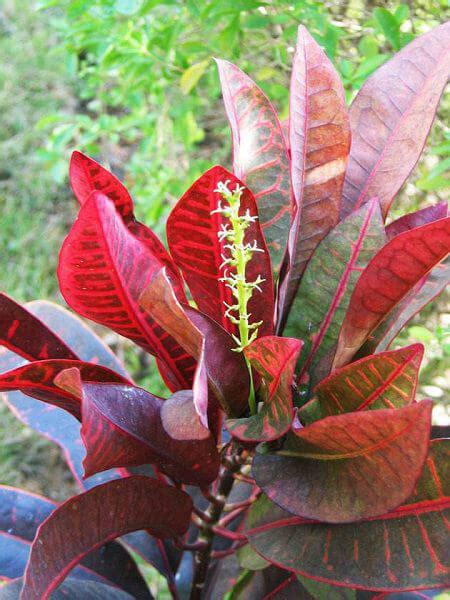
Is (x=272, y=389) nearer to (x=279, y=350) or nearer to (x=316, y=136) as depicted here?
(x=279, y=350)

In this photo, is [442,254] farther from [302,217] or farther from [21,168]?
[21,168]

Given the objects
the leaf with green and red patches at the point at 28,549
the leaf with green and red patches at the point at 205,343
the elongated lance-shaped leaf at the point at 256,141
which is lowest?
the leaf with green and red patches at the point at 28,549

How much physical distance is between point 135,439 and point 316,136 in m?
0.27

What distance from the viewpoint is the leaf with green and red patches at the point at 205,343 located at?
1.48ft

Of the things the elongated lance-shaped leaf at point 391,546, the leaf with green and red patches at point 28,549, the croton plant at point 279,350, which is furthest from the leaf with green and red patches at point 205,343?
the leaf with green and red patches at point 28,549

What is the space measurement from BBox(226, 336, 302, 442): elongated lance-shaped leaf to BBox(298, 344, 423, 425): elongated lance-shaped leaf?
3 centimetres

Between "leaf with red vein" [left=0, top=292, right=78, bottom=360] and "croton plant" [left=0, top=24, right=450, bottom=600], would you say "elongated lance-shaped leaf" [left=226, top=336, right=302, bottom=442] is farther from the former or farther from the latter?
"leaf with red vein" [left=0, top=292, right=78, bottom=360]

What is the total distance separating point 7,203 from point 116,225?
2.92 meters

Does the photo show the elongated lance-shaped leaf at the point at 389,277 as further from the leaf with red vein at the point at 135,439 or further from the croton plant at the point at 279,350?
the leaf with red vein at the point at 135,439

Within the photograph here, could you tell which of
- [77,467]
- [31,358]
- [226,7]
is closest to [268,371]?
[31,358]

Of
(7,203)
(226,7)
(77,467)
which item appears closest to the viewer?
(77,467)

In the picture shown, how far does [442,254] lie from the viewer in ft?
1.53

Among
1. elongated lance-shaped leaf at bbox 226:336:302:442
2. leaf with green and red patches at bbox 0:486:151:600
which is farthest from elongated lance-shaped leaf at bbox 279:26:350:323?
leaf with green and red patches at bbox 0:486:151:600

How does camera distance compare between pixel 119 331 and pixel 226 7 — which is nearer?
pixel 119 331
